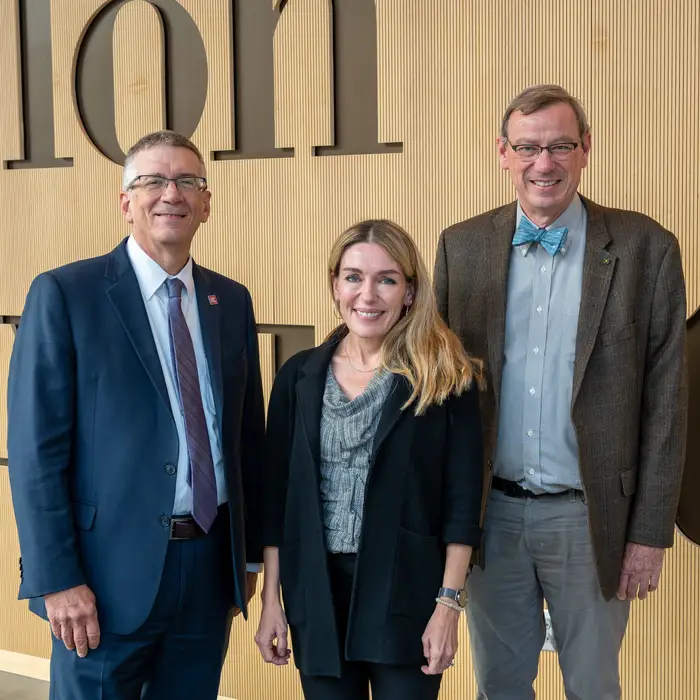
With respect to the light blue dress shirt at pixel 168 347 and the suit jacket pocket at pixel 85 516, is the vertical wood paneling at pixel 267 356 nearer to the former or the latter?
the light blue dress shirt at pixel 168 347

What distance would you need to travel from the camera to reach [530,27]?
115 inches

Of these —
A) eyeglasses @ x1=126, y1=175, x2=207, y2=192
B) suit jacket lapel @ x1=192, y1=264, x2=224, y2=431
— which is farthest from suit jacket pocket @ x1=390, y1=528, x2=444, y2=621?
eyeglasses @ x1=126, y1=175, x2=207, y2=192

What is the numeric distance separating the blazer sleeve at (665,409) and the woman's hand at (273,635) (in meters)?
0.84

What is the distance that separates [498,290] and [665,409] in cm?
46

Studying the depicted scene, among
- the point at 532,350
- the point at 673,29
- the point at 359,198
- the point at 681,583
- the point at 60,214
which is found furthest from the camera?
the point at 60,214

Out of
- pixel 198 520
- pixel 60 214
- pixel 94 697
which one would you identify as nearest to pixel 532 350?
pixel 198 520

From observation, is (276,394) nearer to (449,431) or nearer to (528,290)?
(449,431)

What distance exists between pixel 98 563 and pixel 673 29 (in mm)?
2111

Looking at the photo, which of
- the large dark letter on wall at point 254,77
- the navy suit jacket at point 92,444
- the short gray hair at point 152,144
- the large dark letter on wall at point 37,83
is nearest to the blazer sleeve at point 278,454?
the navy suit jacket at point 92,444

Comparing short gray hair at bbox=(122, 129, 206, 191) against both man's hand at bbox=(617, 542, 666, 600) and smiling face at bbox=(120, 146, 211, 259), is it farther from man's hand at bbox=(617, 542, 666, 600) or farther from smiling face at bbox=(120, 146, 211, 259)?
man's hand at bbox=(617, 542, 666, 600)

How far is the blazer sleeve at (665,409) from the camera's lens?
215 centimetres

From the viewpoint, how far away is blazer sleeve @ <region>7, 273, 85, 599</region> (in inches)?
78.2

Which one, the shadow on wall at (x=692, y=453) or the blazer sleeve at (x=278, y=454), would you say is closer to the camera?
the blazer sleeve at (x=278, y=454)

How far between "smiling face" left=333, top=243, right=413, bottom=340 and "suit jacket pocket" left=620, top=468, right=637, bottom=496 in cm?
65
